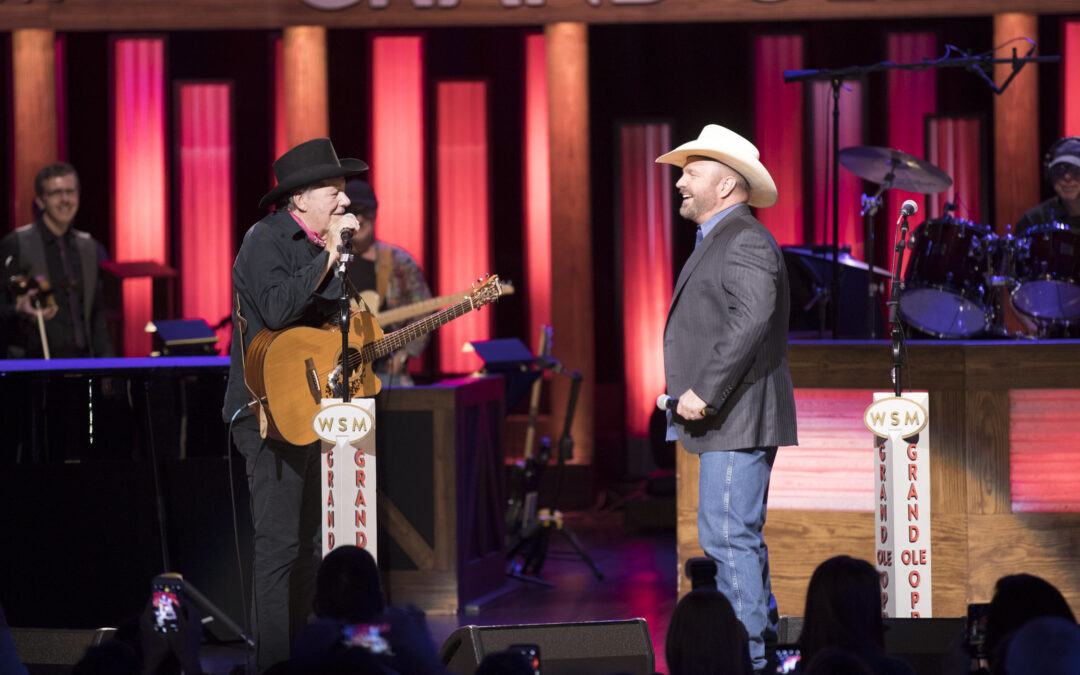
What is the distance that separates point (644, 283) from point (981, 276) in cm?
A: 370

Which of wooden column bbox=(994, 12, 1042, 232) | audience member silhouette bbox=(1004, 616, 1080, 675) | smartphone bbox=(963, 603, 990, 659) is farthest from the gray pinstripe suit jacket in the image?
wooden column bbox=(994, 12, 1042, 232)

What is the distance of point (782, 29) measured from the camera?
10.7 m

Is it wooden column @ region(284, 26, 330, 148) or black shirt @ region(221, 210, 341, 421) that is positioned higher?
wooden column @ region(284, 26, 330, 148)

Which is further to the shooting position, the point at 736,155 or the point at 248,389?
the point at 248,389

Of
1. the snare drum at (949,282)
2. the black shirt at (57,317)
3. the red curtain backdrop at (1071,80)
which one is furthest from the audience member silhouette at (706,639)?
the red curtain backdrop at (1071,80)

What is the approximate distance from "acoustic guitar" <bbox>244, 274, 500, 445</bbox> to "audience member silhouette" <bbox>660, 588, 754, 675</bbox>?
2020mm

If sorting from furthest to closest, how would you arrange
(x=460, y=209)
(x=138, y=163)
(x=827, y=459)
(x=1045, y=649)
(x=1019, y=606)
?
1. (x=138, y=163)
2. (x=460, y=209)
3. (x=827, y=459)
4. (x=1019, y=606)
5. (x=1045, y=649)

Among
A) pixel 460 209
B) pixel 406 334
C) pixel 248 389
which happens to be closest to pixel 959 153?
pixel 460 209

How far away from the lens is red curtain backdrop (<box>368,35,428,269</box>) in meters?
10.5

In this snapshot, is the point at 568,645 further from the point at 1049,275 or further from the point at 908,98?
the point at 908,98

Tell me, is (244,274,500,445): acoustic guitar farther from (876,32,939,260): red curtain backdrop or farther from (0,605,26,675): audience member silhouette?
(876,32,939,260): red curtain backdrop

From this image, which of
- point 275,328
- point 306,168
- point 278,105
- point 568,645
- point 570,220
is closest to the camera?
point 568,645

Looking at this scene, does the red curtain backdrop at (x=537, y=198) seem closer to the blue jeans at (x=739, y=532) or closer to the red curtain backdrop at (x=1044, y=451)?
the red curtain backdrop at (x=1044, y=451)

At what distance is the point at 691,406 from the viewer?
4.47 metres
